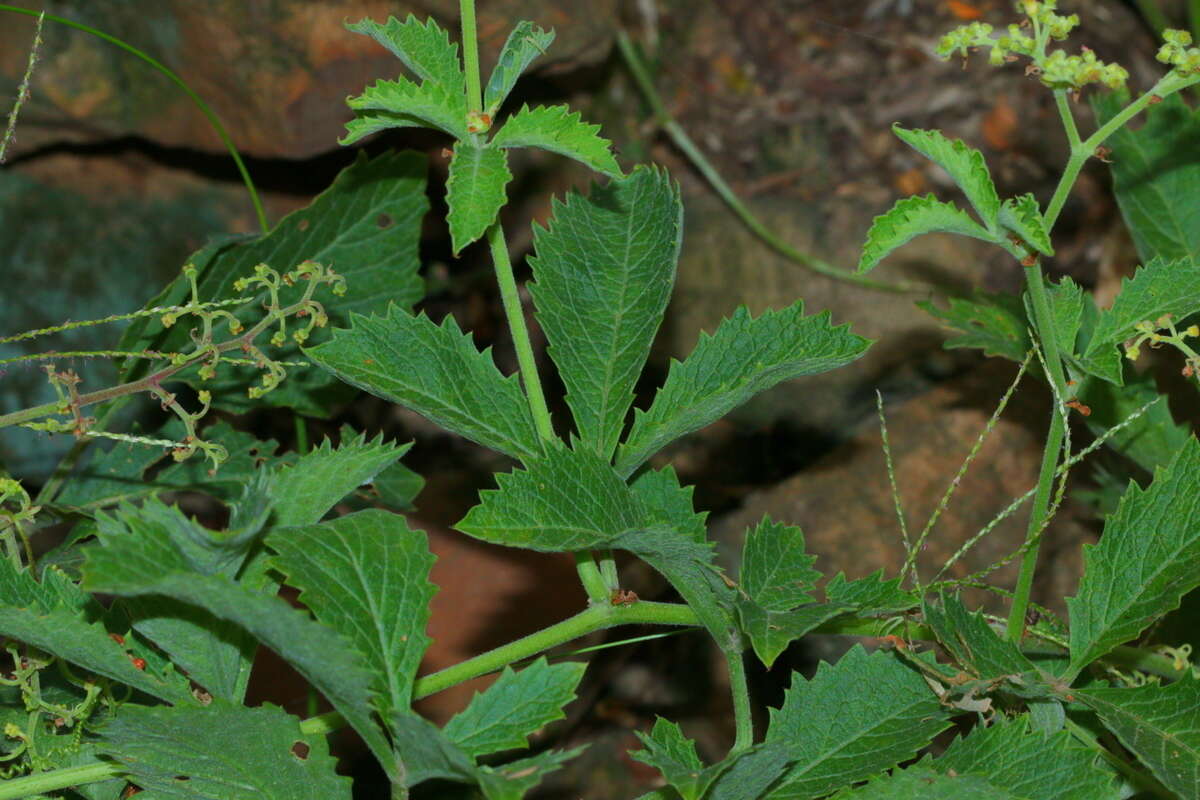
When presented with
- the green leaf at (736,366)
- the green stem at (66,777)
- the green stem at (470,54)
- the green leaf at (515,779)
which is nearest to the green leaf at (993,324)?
the green leaf at (736,366)

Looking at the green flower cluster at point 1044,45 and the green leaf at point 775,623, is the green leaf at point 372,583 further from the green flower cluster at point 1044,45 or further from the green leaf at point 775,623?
the green flower cluster at point 1044,45

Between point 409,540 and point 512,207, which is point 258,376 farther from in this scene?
point 512,207

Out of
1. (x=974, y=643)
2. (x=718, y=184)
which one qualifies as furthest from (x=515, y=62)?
(x=718, y=184)

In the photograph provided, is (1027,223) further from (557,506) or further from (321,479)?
(321,479)

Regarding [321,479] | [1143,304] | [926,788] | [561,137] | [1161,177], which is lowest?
[926,788]

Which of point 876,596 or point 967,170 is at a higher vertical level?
point 967,170

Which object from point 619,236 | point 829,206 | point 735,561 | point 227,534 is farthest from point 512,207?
point 227,534
